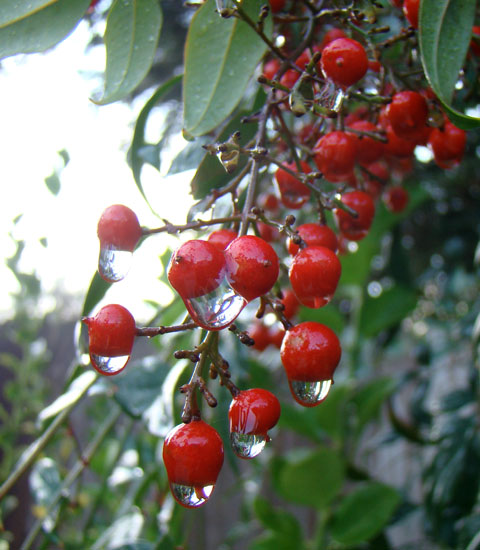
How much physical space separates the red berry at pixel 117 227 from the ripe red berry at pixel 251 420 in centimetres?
26

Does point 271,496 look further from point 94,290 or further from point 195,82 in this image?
point 195,82

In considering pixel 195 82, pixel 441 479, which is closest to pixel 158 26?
pixel 195 82

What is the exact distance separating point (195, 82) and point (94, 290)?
37 cm

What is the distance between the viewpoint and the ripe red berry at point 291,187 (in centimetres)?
81

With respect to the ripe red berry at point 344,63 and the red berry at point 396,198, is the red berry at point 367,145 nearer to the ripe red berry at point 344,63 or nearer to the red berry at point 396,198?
the ripe red berry at point 344,63

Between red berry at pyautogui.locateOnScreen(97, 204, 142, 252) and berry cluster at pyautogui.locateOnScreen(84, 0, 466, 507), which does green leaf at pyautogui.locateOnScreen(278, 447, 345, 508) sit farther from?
red berry at pyautogui.locateOnScreen(97, 204, 142, 252)

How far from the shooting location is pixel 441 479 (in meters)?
1.53

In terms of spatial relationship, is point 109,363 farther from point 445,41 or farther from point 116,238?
point 445,41

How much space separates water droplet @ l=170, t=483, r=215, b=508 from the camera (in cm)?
57

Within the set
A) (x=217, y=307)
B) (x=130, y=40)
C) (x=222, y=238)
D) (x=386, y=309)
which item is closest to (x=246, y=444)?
(x=217, y=307)

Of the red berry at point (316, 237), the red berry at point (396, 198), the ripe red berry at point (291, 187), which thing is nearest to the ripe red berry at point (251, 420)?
the red berry at point (316, 237)

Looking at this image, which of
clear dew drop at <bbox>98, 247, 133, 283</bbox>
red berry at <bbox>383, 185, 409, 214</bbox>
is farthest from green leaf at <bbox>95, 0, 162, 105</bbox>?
red berry at <bbox>383, 185, 409, 214</bbox>

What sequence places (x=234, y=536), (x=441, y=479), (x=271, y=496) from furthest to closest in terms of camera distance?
(x=271, y=496)
(x=234, y=536)
(x=441, y=479)

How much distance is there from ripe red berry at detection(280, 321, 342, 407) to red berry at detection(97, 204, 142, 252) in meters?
0.25
